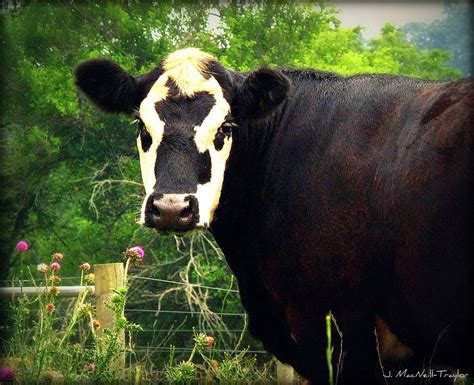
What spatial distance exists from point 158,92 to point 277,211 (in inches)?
40.4

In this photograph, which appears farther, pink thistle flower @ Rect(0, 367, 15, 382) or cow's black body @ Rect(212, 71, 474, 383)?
pink thistle flower @ Rect(0, 367, 15, 382)

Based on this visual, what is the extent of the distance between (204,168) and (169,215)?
1.69ft

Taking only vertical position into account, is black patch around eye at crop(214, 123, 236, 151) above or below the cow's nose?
above

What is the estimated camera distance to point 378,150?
461 centimetres

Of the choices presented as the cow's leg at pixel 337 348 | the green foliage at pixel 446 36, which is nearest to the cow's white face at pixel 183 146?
the cow's leg at pixel 337 348

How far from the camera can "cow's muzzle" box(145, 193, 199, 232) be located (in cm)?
453

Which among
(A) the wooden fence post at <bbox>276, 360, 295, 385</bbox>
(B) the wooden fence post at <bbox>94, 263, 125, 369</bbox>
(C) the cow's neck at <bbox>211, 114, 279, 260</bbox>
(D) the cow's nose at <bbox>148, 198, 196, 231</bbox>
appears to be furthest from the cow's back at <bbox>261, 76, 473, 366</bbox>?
(A) the wooden fence post at <bbox>276, 360, 295, 385</bbox>

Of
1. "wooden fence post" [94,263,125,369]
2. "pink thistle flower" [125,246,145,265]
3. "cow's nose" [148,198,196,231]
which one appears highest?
"cow's nose" [148,198,196,231]

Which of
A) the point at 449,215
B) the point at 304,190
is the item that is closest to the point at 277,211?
the point at 304,190

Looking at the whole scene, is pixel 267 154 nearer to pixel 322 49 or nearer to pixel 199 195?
pixel 199 195

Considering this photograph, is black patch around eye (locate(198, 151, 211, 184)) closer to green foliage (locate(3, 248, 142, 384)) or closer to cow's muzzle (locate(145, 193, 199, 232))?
cow's muzzle (locate(145, 193, 199, 232))

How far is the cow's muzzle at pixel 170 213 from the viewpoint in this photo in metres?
4.53

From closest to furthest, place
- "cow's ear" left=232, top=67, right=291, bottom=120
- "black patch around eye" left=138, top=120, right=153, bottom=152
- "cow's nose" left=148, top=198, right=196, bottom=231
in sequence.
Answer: "cow's nose" left=148, top=198, right=196, bottom=231, "black patch around eye" left=138, top=120, right=153, bottom=152, "cow's ear" left=232, top=67, right=291, bottom=120

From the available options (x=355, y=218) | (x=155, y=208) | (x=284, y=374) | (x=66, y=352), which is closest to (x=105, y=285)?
(x=284, y=374)
